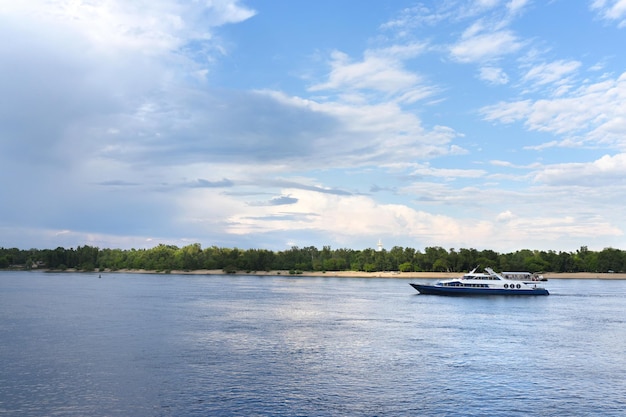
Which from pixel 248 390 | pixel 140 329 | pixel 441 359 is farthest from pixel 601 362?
pixel 140 329

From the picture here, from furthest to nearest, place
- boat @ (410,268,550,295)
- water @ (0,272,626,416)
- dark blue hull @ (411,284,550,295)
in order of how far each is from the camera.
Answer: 1. boat @ (410,268,550,295)
2. dark blue hull @ (411,284,550,295)
3. water @ (0,272,626,416)

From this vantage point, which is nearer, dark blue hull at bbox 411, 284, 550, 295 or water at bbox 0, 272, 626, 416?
water at bbox 0, 272, 626, 416

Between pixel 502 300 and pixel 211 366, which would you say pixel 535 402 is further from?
pixel 502 300

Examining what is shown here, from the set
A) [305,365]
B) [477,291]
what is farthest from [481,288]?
[305,365]

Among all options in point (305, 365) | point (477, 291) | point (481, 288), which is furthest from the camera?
point (481, 288)

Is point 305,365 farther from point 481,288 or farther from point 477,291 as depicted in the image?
point 481,288

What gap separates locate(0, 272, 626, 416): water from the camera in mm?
42250

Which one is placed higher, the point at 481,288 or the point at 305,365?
the point at 481,288

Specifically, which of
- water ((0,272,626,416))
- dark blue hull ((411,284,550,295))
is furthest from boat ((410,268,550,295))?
water ((0,272,626,416))

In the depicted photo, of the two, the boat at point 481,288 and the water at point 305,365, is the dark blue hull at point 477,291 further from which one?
the water at point 305,365

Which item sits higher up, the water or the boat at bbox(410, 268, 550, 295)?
the boat at bbox(410, 268, 550, 295)

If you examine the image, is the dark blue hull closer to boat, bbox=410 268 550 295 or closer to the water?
boat, bbox=410 268 550 295

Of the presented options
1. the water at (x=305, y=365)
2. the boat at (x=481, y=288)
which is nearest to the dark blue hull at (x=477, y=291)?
the boat at (x=481, y=288)

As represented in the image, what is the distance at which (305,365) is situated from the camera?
185 ft
